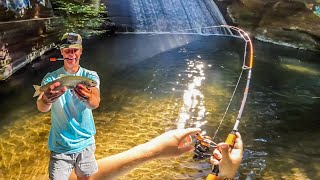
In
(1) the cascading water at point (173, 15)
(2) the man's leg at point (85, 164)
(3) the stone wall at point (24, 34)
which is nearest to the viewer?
(2) the man's leg at point (85, 164)

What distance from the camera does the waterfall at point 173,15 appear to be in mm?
25656

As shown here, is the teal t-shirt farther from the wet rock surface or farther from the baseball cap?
the wet rock surface

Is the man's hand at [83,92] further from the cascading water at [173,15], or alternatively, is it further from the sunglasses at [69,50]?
the cascading water at [173,15]

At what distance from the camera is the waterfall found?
1010 inches

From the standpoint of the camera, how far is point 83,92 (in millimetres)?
3350

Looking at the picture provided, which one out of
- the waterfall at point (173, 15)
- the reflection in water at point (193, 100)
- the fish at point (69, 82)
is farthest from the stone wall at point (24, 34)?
the fish at point (69, 82)

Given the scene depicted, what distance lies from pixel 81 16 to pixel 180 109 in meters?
15.9

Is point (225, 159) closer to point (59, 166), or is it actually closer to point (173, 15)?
point (59, 166)

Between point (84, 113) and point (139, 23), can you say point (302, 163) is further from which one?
point (139, 23)

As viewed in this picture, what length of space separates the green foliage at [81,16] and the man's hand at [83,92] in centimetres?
1892

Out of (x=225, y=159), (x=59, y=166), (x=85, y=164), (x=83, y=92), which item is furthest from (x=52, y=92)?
(x=225, y=159)

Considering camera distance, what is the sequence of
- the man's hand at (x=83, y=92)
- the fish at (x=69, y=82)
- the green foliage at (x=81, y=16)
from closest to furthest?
1. the fish at (x=69, y=82)
2. the man's hand at (x=83, y=92)
3. the green foliage at (x=81, y=16)

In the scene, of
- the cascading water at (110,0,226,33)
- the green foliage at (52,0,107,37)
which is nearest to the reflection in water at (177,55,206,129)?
the green foliage at (52,0,107,37)

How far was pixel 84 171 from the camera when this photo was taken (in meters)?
3.94
